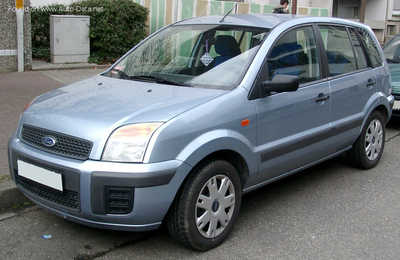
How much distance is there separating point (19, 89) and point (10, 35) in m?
1.81

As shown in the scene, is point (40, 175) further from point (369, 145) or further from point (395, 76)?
point (395, 76)

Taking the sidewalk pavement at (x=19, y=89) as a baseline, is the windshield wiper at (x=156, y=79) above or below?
above

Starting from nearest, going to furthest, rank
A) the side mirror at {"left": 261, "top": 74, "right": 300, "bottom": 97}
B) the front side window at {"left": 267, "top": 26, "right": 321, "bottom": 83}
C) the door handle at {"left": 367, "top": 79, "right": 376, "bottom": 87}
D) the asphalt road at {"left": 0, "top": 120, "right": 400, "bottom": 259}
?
the asphalt road at {"left": 0, "top": 120, "right": 400, "bottom": 259} < the side mirror at {"left": 261, "top": 74, "right": 300, "bottom": 97} < the front side window at {"left": 267, "top": 26, "right": 321, "bottom": 83} < the door handle at {"left": 367, "top": 79, "right": 376, "bottom": 87}

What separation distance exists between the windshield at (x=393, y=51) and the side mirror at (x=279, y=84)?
524 centimetres

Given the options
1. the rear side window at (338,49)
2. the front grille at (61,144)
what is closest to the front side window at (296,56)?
the rear side window at (338,49)

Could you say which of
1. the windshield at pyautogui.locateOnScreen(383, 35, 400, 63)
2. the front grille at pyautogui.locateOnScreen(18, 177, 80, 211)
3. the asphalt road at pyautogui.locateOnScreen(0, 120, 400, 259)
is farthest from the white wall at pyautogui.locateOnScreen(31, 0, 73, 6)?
the front grille at pyautogui.locateOnScreen(18, 177, 80, 211)

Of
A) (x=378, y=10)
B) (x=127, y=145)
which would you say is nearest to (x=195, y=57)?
(x=127, y=145)

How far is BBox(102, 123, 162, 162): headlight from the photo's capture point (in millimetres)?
3166

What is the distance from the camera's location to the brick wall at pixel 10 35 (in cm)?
970

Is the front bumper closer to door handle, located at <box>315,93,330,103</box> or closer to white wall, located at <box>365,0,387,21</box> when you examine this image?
door handle, located at <box>315,93,330,103</box>

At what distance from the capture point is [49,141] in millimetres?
3418

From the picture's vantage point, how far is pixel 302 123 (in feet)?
14.2

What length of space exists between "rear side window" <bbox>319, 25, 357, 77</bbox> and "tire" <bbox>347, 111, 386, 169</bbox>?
2.32 ft

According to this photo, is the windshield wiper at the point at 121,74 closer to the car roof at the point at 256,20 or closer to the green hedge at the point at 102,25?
the car roof at the point at 256,20
